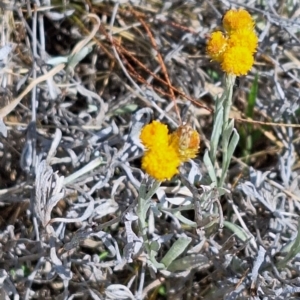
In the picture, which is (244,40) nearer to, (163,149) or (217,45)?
(217,45)

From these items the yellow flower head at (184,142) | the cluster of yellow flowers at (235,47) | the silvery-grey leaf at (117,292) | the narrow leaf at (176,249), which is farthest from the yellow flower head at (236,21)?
the silvery-grey leaf at (117,292)

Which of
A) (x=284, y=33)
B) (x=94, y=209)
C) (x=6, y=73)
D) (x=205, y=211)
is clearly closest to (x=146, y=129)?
(x=205, y=211)

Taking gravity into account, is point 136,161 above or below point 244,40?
below

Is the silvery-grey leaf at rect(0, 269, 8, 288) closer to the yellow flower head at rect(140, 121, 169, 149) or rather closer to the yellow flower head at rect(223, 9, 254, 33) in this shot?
the yellow flower head at rect(140, 121, 169, 149)

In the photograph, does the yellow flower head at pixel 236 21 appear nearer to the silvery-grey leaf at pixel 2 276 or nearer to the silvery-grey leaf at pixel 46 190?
the silvery-grey leaf at pixel 46 190

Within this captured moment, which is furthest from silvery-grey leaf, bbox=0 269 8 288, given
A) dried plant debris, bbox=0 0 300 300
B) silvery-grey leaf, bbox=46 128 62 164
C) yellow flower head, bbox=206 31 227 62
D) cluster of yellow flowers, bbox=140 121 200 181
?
yellow flower head, bbox=206 31 227 62

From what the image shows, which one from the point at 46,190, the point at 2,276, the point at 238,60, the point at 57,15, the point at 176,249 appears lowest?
the point at 2,276

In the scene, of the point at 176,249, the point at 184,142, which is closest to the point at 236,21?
the point at 184,142

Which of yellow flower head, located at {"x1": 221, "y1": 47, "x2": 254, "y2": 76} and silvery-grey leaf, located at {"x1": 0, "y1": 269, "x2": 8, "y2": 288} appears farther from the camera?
silvery-grey leaf, located at {"x1": 0, "y1": 269, "x2": 8, "y2": 288}

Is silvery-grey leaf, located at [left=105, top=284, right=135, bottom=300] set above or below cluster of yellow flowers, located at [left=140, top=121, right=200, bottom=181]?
below
